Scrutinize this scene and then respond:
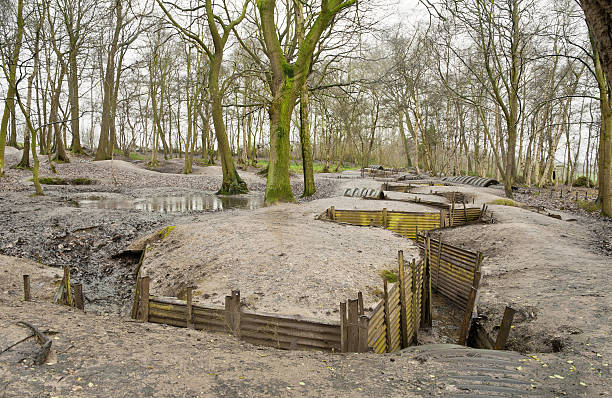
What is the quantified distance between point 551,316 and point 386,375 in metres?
3.04

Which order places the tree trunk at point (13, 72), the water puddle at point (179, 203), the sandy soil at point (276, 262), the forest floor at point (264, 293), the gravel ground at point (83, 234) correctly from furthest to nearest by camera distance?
the water puddle at point (179, 203) → the tree trunk at point (13, 72) → the gravel ground at point (83, 234) → the sandy soil at point (276, 262) → the forest floor at point (264, 293)

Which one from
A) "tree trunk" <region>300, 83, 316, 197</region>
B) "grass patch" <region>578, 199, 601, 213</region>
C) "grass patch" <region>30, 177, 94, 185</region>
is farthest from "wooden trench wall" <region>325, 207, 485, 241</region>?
"grass patch" <region>30, 177, 94, 185</region>

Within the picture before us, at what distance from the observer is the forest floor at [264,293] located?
2.89m

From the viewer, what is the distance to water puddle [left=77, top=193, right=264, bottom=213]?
1309cm

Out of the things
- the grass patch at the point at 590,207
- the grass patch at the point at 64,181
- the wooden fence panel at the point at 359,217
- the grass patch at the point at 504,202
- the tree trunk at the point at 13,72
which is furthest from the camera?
the grass patch at the point at 64,181

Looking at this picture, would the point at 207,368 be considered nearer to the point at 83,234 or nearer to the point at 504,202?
the point at 83,234

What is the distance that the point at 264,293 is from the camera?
4.92 m

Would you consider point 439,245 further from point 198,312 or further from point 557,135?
point 557,135

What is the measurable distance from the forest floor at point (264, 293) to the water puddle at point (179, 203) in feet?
3.80

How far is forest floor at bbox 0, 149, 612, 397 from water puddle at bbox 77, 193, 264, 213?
116 centimetres

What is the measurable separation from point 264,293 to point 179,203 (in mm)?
11000

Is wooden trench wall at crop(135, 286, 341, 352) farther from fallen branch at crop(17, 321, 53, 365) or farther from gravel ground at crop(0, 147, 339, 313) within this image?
gravel ground at crop(0, 147, 339, 313)

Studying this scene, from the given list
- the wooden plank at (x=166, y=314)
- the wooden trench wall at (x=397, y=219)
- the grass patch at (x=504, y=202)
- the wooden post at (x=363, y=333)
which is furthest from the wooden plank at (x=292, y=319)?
the grass patch at (x=504, y=202)

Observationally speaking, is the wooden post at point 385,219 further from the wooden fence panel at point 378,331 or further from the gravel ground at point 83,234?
the wooden fence panel at point 378,331
